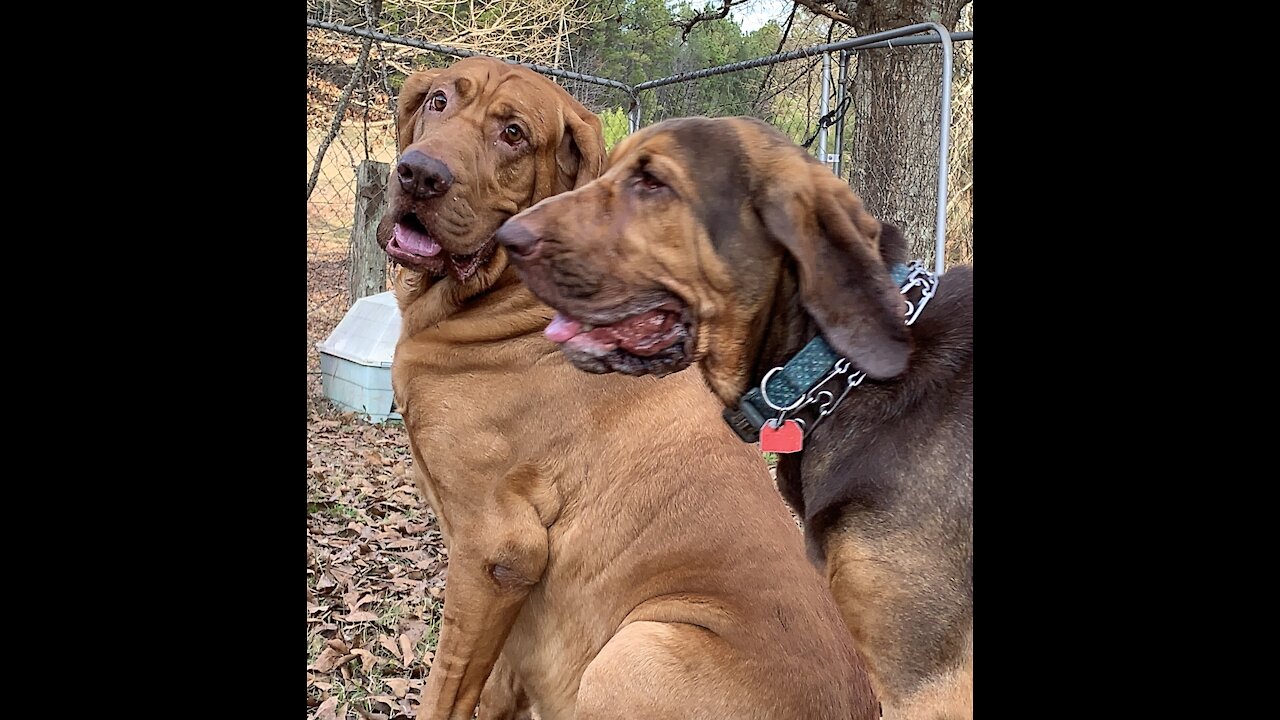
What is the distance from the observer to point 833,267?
5.48 feet

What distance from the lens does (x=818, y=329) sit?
5.60ft

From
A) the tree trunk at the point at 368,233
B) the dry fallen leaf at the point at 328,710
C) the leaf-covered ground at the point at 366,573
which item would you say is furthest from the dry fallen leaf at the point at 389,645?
the tree trunk at the point at 368,233

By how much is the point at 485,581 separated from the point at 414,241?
895mm

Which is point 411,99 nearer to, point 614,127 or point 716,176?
point 716,176

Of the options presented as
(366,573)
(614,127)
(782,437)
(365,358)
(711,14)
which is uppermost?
(711,14)

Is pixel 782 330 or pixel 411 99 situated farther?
pixel 411 99

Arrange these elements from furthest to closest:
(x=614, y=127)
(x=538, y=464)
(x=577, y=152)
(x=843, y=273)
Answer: (x=614, y=127) < (x=577, y=152) < (x=538, y=464) < (x=843, y=273)

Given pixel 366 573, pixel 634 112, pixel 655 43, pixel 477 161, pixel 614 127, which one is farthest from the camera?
pixel 655 43

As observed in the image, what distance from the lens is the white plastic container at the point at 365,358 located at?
20.2 feet

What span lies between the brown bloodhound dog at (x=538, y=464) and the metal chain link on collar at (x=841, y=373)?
62 centimetres

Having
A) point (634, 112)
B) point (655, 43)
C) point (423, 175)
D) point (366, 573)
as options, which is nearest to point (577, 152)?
point (423, 175)

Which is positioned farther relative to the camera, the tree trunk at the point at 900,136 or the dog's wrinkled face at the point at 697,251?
the tree trunk at the point at 900,136

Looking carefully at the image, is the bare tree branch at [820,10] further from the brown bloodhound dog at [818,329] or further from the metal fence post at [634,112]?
the brown bloodhound dog at [818,329]
